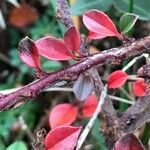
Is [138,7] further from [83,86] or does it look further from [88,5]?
[83,86]

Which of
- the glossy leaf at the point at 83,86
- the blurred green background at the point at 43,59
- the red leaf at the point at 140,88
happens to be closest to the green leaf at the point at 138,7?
the blurred green background at the point at 43,59

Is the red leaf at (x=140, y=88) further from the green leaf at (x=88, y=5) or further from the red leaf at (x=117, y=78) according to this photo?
the green leaf at (x=88, y=5)

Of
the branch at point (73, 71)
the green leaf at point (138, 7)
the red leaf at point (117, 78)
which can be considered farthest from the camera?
the green leaf at point (138, 7)

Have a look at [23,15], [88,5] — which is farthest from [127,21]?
[23,15]

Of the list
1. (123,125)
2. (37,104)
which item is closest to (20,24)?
(37,104)

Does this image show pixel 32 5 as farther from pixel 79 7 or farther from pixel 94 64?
pixel 94 64
